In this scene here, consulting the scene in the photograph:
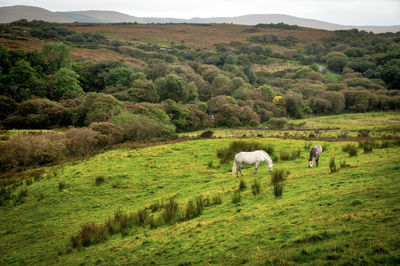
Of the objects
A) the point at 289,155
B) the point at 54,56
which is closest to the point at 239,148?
the point at 289,155

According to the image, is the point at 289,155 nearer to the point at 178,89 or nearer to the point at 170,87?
the point at 170,87

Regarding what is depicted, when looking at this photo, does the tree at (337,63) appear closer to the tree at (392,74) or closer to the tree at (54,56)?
the tree at (392,74)

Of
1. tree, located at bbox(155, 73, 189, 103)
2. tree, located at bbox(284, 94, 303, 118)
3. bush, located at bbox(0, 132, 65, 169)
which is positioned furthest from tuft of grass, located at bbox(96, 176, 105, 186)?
tree, located at bbox(284, 94, 303, 118)

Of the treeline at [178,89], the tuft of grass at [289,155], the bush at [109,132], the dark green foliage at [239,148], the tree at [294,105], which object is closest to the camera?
the tuft of grass at [289,155]

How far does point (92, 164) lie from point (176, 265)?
54.6ft

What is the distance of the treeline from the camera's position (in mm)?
44031

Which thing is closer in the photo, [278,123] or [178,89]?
[278,123]

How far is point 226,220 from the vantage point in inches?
334

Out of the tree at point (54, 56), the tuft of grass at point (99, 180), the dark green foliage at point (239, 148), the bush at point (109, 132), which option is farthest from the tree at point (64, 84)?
the dark green foliage at point (239, 148)

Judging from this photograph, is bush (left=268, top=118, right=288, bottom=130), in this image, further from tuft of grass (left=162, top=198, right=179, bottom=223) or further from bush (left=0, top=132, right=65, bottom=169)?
tuft of grass (left=162, top=198, right=179, bottom=223)

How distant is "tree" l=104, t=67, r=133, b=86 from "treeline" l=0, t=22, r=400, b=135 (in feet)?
0.81

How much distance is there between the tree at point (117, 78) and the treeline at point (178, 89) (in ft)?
0.81

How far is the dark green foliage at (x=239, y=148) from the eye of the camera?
63.6ft

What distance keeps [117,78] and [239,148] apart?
55954mm
